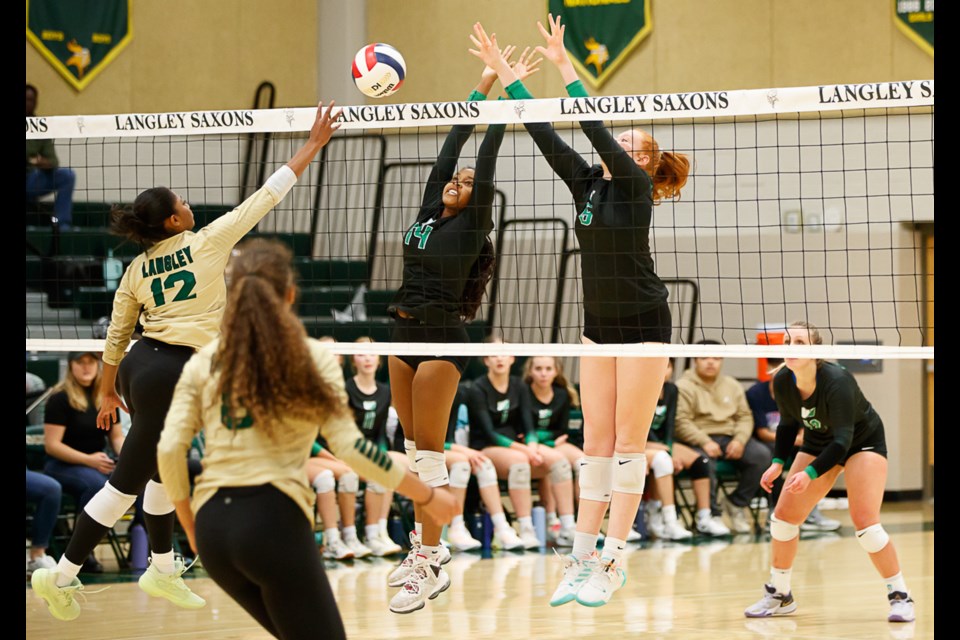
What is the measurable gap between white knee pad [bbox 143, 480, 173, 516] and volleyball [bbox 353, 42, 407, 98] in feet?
7.07

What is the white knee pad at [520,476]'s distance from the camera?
970cm

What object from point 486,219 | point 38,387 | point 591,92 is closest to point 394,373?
point 486,219

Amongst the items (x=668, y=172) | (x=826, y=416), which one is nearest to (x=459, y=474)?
(x=826, y=416)

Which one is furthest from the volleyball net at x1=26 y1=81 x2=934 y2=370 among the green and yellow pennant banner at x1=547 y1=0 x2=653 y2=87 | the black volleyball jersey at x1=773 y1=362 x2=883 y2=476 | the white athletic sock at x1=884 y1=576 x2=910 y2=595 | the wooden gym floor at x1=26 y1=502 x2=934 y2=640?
the white athletic sock at x1=884 y1=576 x2=910 y2=595

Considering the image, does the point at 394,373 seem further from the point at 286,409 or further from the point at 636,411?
the point at 286,409

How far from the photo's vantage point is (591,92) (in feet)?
42.7

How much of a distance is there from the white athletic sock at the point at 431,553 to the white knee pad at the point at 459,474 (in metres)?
3.33

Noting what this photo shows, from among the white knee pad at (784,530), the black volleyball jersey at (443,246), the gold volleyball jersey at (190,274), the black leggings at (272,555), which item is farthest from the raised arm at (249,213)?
the white knee pad at (784,530)

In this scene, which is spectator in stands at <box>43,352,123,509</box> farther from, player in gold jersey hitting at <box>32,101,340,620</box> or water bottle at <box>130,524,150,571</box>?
player in gold jersey hitting at <box>32,101,340,620</box>

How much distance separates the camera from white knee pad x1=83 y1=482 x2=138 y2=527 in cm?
563

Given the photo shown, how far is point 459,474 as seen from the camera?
9438 millimetres

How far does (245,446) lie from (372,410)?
5.83 metres

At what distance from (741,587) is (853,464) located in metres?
1.51

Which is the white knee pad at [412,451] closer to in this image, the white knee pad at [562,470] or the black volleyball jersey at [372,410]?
the black volleyball jersey at [372,410]
